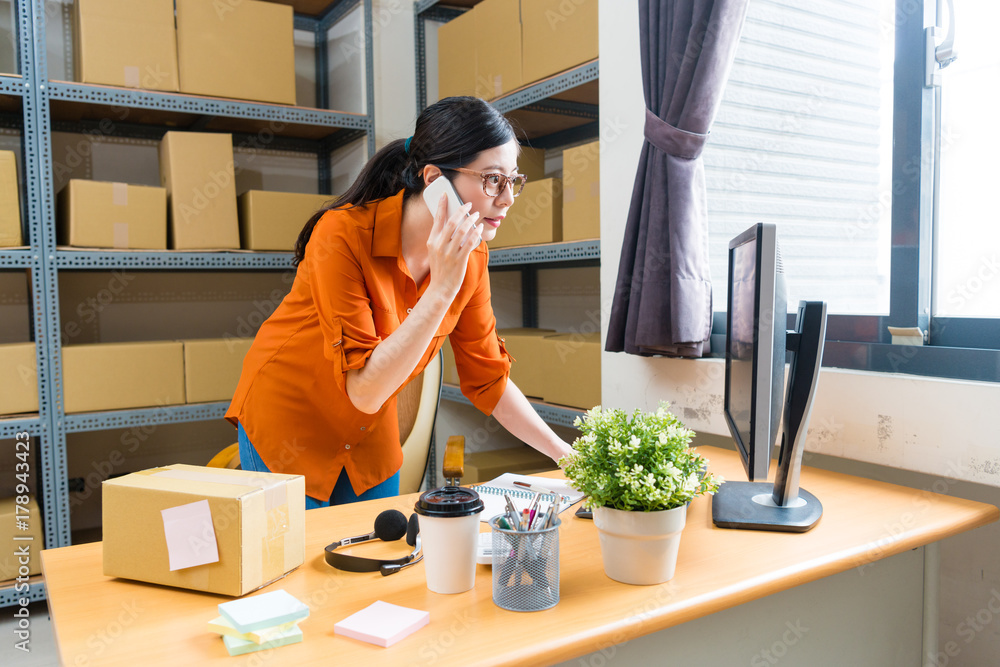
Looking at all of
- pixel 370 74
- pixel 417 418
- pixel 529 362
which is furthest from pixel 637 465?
pixel 370 74

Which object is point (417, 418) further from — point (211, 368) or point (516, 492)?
point (211, 368)

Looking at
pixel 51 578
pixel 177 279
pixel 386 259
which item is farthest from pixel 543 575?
pixel 177 279

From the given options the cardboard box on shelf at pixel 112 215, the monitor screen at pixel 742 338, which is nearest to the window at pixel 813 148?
the monitor screen at pixel 742 338

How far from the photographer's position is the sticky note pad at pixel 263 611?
76cm

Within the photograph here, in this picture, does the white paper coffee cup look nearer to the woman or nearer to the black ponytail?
the woman

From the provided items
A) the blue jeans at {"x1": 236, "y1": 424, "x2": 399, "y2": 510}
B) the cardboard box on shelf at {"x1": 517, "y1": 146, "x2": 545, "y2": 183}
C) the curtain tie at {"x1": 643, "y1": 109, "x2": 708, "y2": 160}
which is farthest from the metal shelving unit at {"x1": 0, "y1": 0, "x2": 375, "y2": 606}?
the curtain tie at {"x1": 643, "y1": 109, "x2": 708, "y2": 160}

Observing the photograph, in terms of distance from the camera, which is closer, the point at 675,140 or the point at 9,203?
the point at 675,140

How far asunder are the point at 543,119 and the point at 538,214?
1.72 ft

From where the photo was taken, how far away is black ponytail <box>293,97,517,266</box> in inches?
52.1

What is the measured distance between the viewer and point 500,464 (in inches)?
102

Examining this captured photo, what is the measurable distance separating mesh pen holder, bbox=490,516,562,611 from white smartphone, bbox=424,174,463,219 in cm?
59

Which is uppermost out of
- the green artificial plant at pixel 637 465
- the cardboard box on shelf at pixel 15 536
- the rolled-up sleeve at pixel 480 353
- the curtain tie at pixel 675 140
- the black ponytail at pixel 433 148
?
the curtain tie at pixel 675 140

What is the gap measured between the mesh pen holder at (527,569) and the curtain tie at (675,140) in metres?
1.21

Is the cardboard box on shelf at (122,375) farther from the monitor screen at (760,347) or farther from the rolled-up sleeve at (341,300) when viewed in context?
the monitor screen at (760,347)
